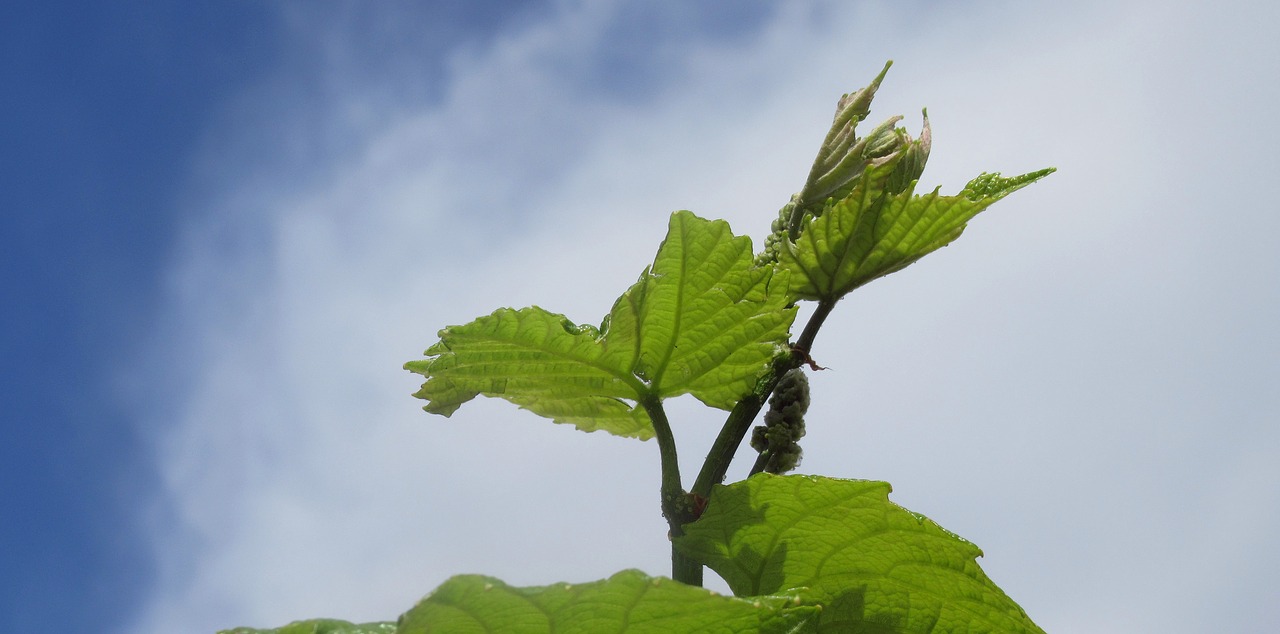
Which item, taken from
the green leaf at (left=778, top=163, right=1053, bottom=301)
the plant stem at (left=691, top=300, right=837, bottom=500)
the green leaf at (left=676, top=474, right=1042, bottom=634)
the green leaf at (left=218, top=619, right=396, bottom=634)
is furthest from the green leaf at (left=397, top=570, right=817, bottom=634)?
the green leaf at (left=778, top=163, right=1053, bottom=301)

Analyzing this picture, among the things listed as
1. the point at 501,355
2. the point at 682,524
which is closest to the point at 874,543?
the point at 682,524

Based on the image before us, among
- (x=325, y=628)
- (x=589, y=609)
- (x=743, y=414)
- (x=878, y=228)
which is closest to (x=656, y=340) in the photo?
(x=743, y=414)

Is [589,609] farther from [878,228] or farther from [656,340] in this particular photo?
[878,228]

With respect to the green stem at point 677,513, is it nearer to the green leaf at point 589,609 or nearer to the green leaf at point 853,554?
the green leaf at point 853,554

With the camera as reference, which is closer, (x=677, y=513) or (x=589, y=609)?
(x=589, y=609)

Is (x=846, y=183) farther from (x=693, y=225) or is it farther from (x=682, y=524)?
(x=682, y=524)
